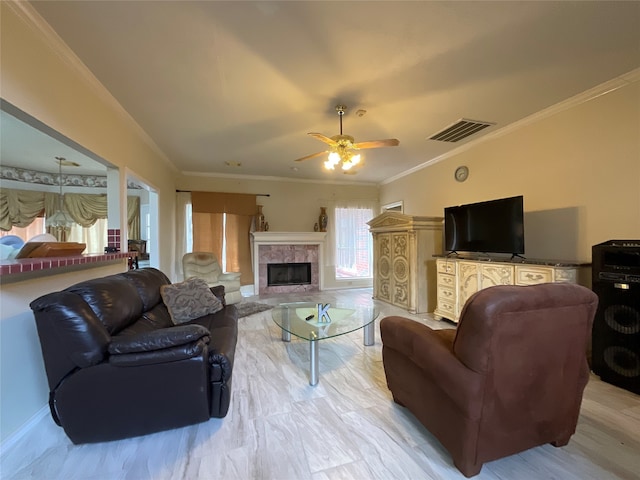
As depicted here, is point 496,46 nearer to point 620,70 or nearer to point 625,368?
point 620,70

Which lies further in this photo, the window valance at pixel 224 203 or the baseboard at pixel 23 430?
the window valance at pixel 224 203

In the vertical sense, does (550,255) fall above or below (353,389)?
above

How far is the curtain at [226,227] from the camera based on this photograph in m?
5.59

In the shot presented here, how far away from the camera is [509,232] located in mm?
3061

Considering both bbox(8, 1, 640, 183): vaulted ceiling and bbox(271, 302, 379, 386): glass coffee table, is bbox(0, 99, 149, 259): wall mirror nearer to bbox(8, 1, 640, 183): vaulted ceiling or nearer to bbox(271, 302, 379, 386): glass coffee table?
bbox(8, 1, 640, 183): vaulted ceiling

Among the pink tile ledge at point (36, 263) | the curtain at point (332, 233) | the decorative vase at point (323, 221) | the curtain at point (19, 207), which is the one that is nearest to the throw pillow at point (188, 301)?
the pink tile ledge at point (36, 263)

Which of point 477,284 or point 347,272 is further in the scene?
point 347,272

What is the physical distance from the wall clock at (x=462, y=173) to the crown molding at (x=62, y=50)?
449cm

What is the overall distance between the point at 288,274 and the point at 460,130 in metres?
4.33

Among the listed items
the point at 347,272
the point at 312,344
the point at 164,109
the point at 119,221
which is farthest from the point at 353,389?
the point at 347,272

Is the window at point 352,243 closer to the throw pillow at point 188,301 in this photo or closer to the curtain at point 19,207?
the throw pillow at point 188,301

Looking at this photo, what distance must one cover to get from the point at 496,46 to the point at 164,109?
3.13 metres

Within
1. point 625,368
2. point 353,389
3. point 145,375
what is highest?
point 145,375

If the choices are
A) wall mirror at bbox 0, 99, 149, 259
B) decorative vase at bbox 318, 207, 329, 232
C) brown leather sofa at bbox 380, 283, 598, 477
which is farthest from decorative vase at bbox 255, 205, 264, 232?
brown leather sofa at bbox 380, 283, 598, 477
